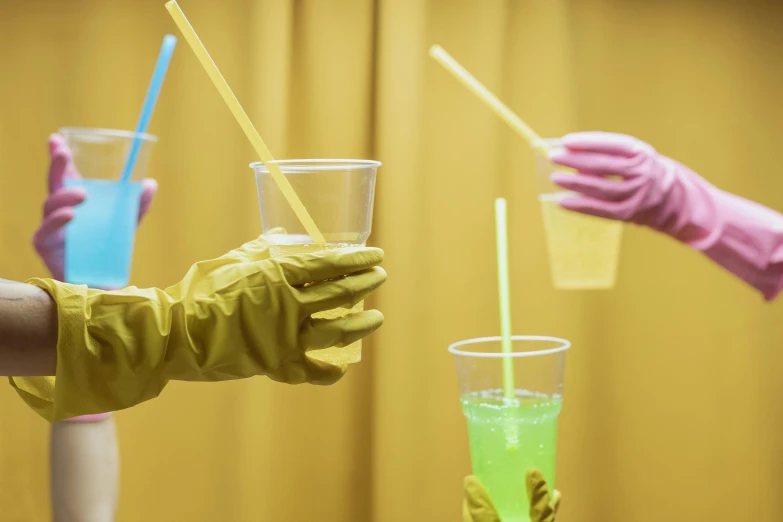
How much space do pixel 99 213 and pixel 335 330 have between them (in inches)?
25.1

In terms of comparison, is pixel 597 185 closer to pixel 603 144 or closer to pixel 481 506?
pixel 603 144

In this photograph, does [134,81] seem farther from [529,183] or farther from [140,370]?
[140,370]

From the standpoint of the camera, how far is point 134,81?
193cm

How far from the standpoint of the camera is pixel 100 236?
1379 millimetres

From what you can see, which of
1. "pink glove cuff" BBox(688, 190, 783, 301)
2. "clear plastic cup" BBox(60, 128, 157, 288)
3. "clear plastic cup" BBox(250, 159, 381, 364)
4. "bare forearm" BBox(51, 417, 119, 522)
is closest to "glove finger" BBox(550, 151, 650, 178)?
"pink glove cuff" BBox(688, 190, 783, 301)

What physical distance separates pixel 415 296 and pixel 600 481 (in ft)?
2.25

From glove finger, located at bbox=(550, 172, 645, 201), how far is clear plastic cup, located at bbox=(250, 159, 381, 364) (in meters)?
0.56

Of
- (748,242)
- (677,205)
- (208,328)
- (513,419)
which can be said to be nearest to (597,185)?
(677,205)

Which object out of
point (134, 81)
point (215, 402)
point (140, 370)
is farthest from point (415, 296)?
point (140, 370)

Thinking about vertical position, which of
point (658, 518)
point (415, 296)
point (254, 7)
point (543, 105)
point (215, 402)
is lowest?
point (658, 518)

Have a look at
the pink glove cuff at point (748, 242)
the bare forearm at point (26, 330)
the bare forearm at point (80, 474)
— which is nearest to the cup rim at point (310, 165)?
the bare forearm at point (26, 330)

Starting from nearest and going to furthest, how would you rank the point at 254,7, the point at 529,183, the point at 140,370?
the point at 140,370 < the point at 254,7 < the point at 529,183

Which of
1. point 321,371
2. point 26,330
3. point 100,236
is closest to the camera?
point 26,330

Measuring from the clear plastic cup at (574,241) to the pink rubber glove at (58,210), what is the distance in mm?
739
